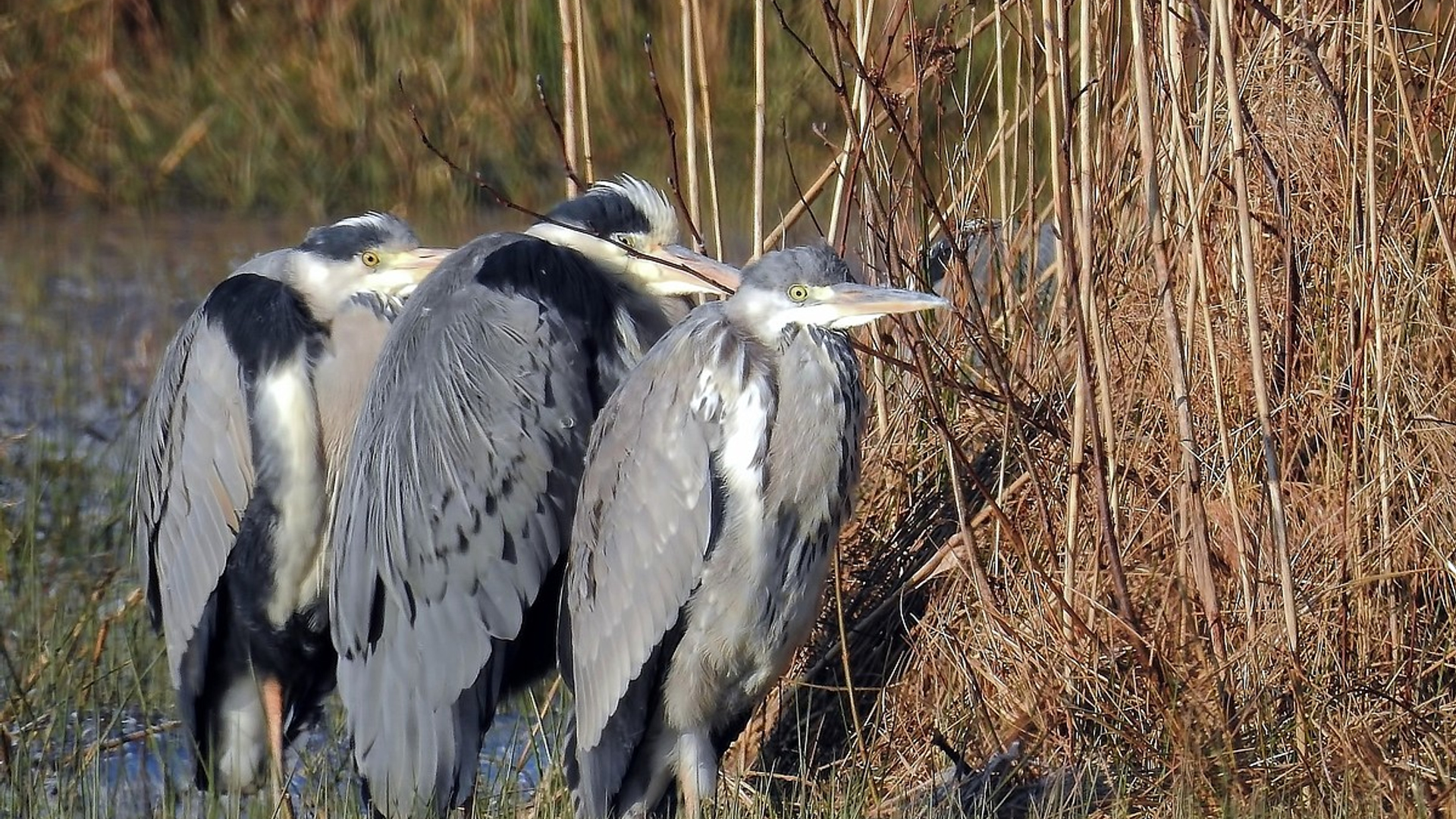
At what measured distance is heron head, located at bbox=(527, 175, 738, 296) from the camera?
4.11 meters

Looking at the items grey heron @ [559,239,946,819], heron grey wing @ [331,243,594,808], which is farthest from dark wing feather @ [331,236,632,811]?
grey heron @ [559,239,946,819]

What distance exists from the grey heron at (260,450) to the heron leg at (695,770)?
3.34 ft

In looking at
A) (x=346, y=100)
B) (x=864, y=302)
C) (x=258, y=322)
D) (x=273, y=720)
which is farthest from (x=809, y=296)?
(x=346, y=100)

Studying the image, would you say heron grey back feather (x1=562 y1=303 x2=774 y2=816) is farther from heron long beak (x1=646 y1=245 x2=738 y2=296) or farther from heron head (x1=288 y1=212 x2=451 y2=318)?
heron head (x1=288 y1=212 x2=451 y2=318)

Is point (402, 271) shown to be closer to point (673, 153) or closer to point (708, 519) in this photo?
point (673, 153)

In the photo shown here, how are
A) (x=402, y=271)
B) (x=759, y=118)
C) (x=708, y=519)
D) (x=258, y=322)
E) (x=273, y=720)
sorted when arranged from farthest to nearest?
(x=273, y=720), (x=402, y=271), (x=258, y=322), (x=759, y=118), (x=708, y=519)

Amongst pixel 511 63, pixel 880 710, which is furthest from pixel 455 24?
pixel 880 710

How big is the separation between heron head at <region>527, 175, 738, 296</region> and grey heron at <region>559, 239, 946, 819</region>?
417 millimetres

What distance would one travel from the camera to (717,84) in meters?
9.97

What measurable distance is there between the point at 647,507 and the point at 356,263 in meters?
1.03

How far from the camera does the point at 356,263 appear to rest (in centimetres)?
432

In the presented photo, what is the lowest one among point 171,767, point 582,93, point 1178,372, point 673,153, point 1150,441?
point 171,767

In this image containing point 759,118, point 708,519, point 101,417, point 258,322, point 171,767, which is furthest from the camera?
point 101,417

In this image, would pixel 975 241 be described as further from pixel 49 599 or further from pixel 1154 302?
pixel 49 599
